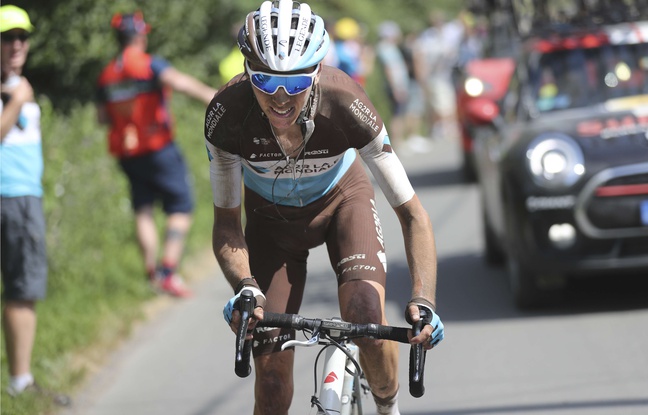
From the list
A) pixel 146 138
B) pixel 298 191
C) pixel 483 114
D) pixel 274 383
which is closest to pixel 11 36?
pixel 298 191

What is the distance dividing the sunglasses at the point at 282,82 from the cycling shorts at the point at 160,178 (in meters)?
5.87

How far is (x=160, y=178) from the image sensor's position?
33.7 feet

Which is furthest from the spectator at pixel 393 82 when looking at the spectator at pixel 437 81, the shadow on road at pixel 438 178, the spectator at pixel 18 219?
the spectator at pixel 18 219

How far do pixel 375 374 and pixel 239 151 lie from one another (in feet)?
3.43

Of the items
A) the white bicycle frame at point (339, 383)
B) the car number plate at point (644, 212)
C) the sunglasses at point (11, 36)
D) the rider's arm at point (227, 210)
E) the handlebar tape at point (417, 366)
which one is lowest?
the car number plate at point (644, 212)

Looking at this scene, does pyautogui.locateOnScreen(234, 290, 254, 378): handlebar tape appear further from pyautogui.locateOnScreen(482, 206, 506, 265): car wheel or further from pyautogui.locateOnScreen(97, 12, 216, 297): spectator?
pyautogui.locateOnScreen(482, 206, 506, 265): car wheel

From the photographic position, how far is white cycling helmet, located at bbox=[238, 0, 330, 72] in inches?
173

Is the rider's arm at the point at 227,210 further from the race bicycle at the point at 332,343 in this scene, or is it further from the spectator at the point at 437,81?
the spectator at the point at 437,81

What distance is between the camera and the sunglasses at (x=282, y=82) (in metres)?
4.41

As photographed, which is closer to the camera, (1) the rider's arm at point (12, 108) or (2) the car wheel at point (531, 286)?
(1) the rider's arm at point (12, 108)

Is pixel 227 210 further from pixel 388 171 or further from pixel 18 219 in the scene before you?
pixel 18 219

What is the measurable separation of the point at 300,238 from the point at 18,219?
248cm

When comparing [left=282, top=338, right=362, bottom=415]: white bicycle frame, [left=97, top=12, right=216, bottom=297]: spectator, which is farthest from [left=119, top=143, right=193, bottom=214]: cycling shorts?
[left=282, top=338, right=362, bottom=415]: white bicycle frame

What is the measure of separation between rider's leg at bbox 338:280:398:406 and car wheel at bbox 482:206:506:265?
17.4ft
